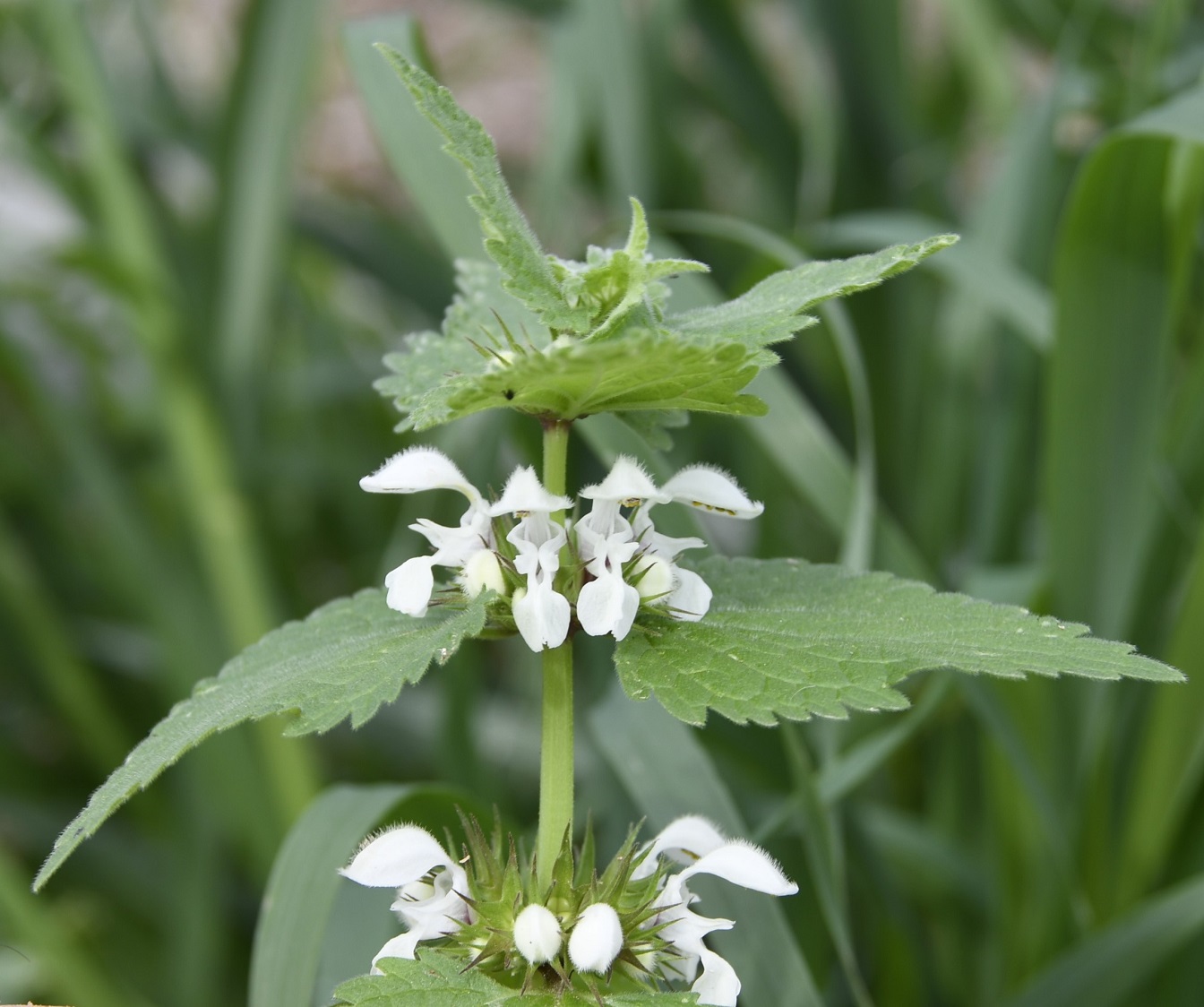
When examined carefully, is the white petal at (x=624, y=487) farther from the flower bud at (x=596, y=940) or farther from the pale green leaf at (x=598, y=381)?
the flower bud at (x=596, y=940)

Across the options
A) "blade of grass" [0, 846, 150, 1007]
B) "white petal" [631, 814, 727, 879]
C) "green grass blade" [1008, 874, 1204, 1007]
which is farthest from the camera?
"blade of grass" [0, 846, 150, 1007]

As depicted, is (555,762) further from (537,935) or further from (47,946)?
(47,946)

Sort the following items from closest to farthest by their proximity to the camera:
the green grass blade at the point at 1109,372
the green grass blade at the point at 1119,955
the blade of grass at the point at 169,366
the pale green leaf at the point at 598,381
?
the pale green leaf at the point at 598,381
the green grass blade at the point at 1119,955
the green grass blade at the point at 1109,372
the blade of grass at the point at 169,366

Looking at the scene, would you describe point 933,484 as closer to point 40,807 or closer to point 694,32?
point 694,32

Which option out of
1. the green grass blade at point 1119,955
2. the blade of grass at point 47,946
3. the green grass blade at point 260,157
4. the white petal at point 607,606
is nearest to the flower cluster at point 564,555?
the white petal at point 607,606

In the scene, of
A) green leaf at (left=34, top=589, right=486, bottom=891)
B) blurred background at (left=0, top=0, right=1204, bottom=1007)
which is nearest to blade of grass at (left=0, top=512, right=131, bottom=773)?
blurred background at (left=0, top=0, right=1204, bottom=1007)

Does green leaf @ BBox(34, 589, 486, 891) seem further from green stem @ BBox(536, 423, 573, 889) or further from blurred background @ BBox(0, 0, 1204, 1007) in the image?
blurred background @ BBox(0, 0, 1204, 1007)
